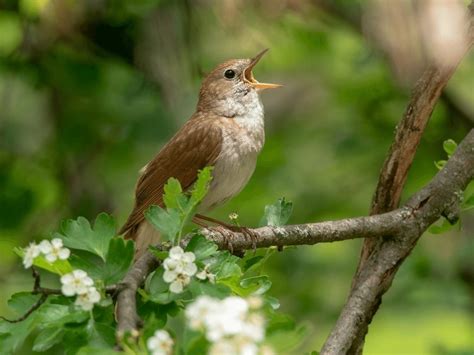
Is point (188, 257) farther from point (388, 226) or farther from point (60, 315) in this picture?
point (388, 226)

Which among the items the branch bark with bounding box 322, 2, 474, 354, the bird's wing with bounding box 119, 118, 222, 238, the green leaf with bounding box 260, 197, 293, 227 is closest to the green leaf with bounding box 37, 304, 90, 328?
the green leaf with bounding box 260, 197, 293, 227

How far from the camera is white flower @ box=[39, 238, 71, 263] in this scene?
2787mm

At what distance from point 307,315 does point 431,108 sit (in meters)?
3.09

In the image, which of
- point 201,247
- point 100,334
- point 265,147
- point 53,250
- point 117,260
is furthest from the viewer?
point 265,147

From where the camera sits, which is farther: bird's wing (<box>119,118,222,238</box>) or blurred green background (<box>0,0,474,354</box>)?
blurred green background (<box>0,0,474,354</box>)

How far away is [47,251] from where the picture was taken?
2791 millimetres

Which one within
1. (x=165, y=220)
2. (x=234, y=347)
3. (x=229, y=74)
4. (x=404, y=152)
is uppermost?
(x=229, y=74)

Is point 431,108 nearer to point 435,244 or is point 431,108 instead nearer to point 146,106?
point 146,106

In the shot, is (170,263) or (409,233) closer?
(170,263)

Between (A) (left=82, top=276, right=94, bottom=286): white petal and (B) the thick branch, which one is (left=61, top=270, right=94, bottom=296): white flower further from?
(B) the thick branch

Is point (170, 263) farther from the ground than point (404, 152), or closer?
closer

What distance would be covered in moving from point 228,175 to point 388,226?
54.6 inches

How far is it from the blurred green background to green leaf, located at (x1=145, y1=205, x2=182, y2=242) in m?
3.22

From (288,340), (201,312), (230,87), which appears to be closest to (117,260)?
(288,340)
